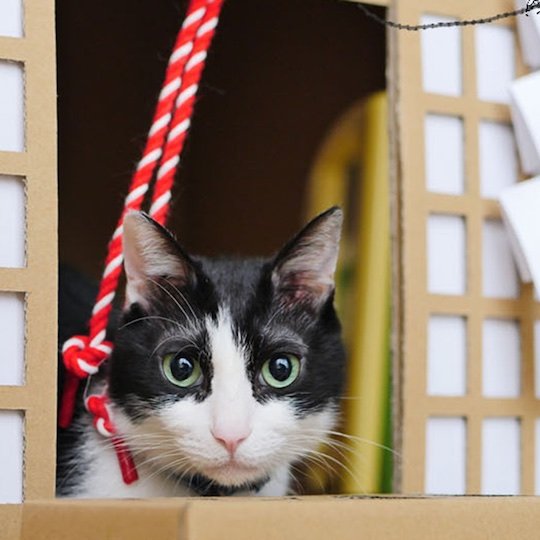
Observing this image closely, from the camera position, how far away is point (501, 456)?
1.36 metres

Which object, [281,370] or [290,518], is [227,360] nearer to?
[281,370]

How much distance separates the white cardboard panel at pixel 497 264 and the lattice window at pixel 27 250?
61 centimetres

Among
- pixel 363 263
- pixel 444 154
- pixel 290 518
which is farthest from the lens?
pixel 363 263

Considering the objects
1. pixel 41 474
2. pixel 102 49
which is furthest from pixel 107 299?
pixel 102 49

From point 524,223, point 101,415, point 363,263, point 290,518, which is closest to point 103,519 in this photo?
point 290,518

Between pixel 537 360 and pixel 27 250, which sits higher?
pixel 27 250

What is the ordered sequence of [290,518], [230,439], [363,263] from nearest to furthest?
[290,518], [230,439], [363,263]

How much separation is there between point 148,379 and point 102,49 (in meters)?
1.03

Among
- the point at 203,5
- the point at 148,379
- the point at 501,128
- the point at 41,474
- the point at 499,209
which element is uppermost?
the point at 203,5

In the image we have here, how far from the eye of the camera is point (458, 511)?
2.82ft

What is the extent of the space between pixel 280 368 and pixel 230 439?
14 cm

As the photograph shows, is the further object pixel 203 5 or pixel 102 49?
pixel 102 49

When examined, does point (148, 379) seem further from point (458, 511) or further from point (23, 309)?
point (458, 511)

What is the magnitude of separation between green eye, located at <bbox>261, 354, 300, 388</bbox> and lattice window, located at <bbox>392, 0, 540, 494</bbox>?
19 centimetres
